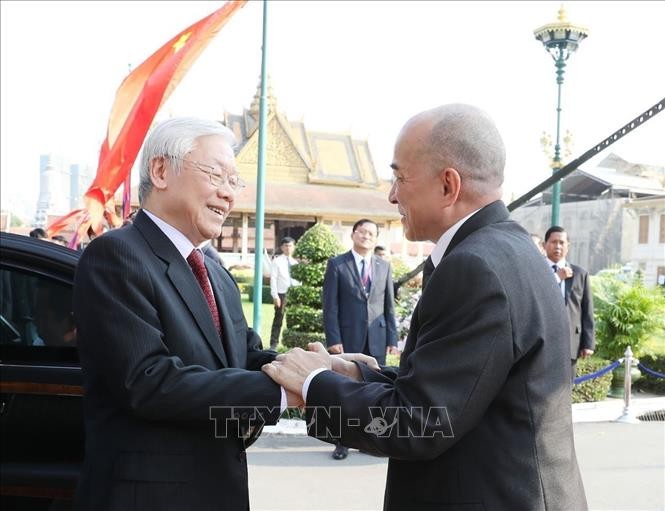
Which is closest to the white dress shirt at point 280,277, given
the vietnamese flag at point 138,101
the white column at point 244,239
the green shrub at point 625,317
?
the vietnamese flag at point 138,101

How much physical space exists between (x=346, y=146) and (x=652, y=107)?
1362 inches

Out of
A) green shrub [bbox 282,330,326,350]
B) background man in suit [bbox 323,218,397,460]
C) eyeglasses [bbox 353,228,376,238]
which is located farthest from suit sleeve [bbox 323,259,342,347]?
green shrub [bbox 282,330,326,350]

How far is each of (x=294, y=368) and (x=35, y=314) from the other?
6.99 ft

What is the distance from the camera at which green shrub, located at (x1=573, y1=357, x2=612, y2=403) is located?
7477mm

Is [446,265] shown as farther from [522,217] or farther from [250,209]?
[522,217]

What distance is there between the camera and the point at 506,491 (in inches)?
61.7

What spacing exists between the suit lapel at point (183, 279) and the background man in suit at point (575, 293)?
505cm

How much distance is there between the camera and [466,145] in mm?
1652

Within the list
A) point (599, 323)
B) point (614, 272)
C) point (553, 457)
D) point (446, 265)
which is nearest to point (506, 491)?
point (553, 457)

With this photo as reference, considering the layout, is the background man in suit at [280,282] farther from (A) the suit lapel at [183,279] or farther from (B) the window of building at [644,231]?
(B) the window of building at [644,231]

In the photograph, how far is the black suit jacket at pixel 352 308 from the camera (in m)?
5.95

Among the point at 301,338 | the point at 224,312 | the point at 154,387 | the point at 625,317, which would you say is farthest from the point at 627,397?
the point at 154,387

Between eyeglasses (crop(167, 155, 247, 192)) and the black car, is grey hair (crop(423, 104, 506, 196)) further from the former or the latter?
the black car

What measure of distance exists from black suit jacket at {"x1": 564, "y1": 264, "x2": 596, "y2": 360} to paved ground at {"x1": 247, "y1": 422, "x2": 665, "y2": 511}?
2.90 ft
